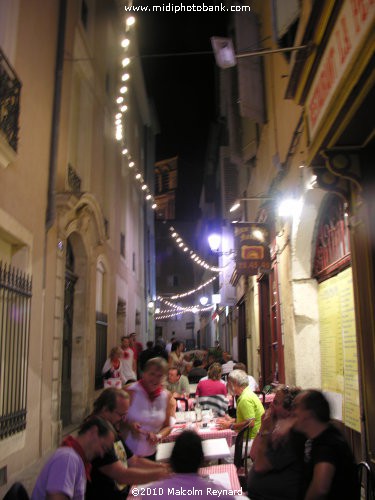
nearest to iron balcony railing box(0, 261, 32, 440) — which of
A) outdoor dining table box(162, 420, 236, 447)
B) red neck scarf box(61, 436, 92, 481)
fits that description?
outdoor dining table box(162, 420, 236, 447)

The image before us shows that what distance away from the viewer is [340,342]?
6.50 meters

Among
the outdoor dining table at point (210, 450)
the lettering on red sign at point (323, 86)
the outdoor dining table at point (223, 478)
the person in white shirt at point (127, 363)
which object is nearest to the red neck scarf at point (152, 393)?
the outdoor dining table at point (210, 450)

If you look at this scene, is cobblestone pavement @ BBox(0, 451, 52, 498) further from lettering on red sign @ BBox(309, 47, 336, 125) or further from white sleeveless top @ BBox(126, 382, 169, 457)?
lettering on red sign @ BBox(309, 47, 336, 125)

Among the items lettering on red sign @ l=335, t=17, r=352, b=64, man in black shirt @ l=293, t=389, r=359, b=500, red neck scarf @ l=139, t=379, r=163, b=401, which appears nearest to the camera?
man in black shirt @ l=293, t=389, r=359, b=500

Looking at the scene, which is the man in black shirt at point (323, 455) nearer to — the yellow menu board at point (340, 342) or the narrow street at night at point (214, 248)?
the narrow street at night at point (214, 248)

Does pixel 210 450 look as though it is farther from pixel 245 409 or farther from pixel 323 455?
pixel 323 455

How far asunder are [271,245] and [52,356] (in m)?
4.69

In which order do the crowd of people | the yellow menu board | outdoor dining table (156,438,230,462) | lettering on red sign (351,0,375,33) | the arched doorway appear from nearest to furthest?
the crowd of people → lettering on red sign (351,0,375,33) → outdoor dining table (156,438,230,462) → the yellow menu board → the arched doorway

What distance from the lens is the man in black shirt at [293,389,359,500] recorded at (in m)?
3.02

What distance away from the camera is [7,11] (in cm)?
653

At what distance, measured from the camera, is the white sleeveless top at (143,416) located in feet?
16.1

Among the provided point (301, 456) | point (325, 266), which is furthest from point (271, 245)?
point (301, 456)

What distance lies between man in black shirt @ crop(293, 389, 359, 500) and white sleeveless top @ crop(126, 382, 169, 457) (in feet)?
6.74

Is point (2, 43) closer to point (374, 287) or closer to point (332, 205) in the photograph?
point (332, 205)
